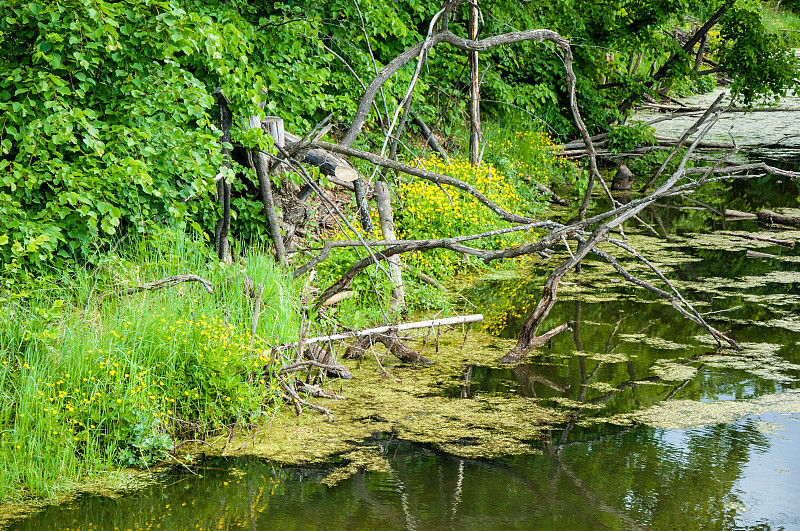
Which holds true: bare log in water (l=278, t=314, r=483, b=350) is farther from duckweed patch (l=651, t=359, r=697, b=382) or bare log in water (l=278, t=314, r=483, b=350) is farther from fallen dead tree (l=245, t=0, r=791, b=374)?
duckweed patch (l=651, t=359, r=697, b=382)

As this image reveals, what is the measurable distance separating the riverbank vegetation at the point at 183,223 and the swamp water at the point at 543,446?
45cm

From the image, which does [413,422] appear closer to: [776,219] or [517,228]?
[517,228]

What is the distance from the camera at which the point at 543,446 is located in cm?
494

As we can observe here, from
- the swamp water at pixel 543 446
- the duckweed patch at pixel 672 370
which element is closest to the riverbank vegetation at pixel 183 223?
the swamp water at pixel 543 446

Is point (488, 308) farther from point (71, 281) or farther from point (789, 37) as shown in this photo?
point (789, 37)

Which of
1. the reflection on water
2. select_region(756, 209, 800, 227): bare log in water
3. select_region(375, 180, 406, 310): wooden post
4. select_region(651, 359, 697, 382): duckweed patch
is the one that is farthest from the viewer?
select_region(756, 209, 800, 227): bare log in water

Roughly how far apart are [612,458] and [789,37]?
1295 centimetres

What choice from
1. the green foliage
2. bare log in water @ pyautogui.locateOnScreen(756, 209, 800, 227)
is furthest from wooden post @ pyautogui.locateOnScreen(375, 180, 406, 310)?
the green foliage

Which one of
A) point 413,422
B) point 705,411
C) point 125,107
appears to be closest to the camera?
point 413,422

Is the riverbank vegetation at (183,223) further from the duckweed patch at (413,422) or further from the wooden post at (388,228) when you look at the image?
the duckweed patch at (413,422)

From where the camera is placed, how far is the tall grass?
172 inches

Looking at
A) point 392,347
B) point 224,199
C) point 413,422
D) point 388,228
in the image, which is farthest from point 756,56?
point 413,422

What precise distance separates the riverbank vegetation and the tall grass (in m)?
0.02

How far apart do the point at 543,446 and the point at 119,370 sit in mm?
2615
